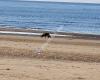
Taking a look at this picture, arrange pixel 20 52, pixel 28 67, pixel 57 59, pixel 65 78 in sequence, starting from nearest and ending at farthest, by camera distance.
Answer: pixel 65 78 < pixel 28 67 < pixel 57 59 < pixel 20 52

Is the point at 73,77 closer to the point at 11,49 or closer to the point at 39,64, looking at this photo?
the point at 39,64

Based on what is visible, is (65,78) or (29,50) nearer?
(65,78)

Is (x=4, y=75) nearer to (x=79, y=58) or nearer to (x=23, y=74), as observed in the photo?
(x=23, y=74)

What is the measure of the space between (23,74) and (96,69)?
317 cm

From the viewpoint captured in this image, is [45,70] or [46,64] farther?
[46,64]

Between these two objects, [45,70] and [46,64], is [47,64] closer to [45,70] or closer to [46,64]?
[46,64]

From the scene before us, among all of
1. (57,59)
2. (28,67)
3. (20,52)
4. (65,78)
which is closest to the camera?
(65,78)

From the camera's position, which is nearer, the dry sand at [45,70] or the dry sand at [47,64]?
the dry sand at [45,70]

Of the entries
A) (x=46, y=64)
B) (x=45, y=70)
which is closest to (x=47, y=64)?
(x=46, y=64)

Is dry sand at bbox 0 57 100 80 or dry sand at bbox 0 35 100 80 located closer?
dry sand at bbox 0 57 100 80

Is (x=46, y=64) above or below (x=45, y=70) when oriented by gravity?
below

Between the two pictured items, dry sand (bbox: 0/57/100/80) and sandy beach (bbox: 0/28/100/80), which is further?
sandy beach (bbox: 0/28/100/80)

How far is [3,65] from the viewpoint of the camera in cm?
1703

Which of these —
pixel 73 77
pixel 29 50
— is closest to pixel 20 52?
pixel 29 50
